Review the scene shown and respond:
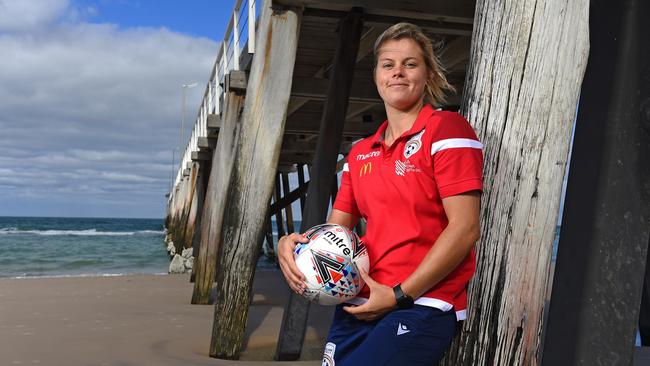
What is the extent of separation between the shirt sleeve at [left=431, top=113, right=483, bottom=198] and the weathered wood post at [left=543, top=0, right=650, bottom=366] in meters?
0.39

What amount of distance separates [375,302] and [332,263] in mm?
203

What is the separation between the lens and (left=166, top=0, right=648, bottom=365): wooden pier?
185 centimetres

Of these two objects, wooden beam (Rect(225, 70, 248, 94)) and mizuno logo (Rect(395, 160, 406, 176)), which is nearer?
mizuno logo (Rect(395, 160, 406, 176))

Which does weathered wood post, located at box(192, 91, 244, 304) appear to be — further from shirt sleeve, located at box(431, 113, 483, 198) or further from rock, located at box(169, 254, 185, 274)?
shirt sleeve, located at box(431, 113, 483, 198)

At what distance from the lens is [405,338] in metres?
1.66

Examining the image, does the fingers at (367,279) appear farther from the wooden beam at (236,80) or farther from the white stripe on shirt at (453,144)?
the wooden beam at (236,80)

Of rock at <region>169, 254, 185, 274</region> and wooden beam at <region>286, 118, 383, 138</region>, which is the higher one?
wooden beam at <region>286, 118, 383, 138</region>

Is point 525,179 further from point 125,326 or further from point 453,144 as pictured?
point 125,326

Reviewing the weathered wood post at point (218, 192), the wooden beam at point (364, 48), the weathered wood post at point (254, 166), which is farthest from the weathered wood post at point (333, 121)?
Result: the weathered wood post at point (218, 192)

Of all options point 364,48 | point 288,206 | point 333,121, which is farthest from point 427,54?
point 288,206

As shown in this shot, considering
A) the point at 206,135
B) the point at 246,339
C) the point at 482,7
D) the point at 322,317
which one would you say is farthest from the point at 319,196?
the point at 206,135

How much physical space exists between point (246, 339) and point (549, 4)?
477 cm

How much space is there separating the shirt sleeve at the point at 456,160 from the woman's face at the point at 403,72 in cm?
20

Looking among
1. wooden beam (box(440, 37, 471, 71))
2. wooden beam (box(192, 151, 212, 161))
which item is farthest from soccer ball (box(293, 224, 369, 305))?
wooden beam (box(192, 151, 212, 161))
